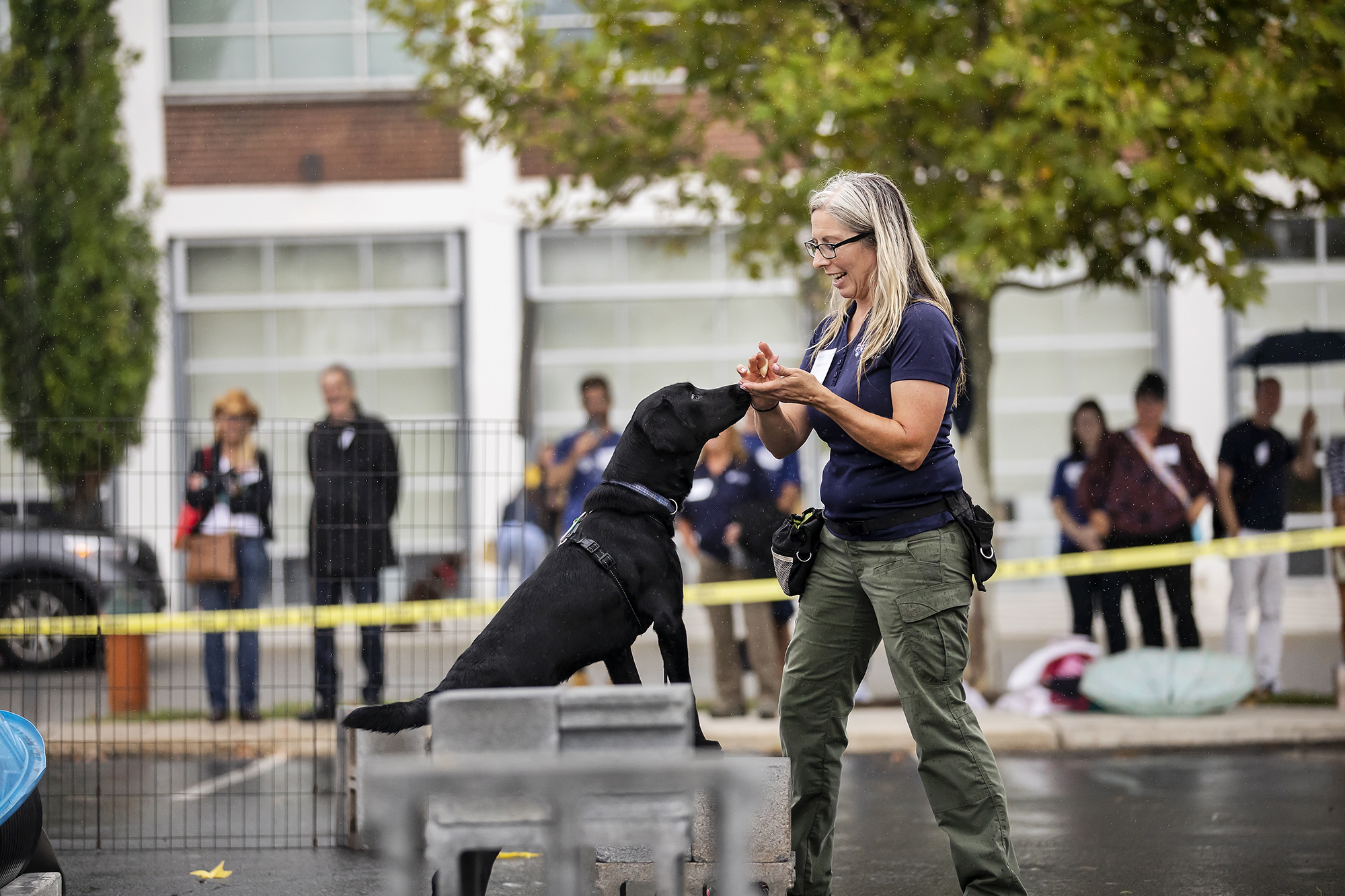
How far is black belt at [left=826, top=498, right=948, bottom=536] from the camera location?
11.8ft

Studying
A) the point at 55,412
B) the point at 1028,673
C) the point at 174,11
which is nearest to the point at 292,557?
the point at 1028,673

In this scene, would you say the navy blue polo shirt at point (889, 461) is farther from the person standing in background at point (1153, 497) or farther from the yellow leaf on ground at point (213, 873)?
the person standing in background at point (1153, 497)

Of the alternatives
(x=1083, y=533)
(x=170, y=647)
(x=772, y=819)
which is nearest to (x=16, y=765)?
(x=772, y=819)

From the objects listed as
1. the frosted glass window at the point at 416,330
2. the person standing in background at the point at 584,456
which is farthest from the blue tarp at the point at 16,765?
the frosted glass window at the point at 416,330

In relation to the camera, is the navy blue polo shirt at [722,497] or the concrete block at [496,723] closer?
the concrete block at [496,723]

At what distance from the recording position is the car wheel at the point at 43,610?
560 centimetres

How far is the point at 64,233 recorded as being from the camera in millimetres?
12336

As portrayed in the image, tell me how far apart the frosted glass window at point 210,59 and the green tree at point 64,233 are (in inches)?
43.0

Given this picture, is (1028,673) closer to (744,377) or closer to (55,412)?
(744,377)

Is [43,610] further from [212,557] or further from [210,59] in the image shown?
[210,59]

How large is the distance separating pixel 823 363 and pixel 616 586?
2.88 feet

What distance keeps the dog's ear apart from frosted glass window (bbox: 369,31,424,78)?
10504 mm

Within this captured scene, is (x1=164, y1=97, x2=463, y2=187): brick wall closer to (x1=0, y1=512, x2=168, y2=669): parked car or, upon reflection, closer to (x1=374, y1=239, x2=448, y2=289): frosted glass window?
(x1=374, y1=239, x2=448, y2=289): frosted glass window

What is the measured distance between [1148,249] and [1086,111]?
23.6 ft
